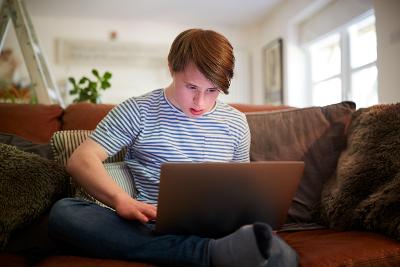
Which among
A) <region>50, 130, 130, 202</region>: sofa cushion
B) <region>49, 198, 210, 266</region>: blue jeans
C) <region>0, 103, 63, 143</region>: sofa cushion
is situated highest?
<region>0, 103, 63, 143</region>: sofa cushion

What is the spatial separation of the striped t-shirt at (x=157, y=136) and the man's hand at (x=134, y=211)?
205 mm

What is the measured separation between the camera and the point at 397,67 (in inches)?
89.4

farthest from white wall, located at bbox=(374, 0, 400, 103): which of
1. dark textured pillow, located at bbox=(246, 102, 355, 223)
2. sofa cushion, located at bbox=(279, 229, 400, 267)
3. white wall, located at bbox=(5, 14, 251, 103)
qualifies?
white wall, located at bbox=(5, 14, 251, 103)

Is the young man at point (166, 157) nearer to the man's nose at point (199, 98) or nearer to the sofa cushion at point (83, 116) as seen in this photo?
the man's nose at point (199, 98)

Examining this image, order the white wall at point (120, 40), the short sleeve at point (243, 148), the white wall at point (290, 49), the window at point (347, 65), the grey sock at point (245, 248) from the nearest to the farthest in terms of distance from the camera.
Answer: the grey sock at point (245, 248) → the short sleeve at point (243, 148) → the window at point (347, 65) → the white wall at point (290, 49) → the white wall at point (120, 40)

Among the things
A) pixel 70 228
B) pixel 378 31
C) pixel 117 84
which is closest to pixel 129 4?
pixel 117 84

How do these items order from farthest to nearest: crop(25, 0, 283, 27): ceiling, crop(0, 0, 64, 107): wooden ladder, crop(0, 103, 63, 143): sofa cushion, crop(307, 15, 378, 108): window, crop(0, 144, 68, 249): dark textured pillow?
1. crop(25, 0, 283, 27): ceiling
2. crop(307, 15, 378, 108): window
3. crop(0, 0, 64, 107): wooden ladder
4. crop(0, 103, 63, 143): sofa cushion
5. crop(0, 144, 68, 249): dark textured pillow

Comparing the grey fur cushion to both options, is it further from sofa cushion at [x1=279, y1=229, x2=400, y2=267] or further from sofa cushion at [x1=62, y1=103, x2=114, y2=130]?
sofa cushion at [x1=62, y1=103, x2=114, y2=130]

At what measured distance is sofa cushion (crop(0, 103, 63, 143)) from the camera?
1376 millimetres

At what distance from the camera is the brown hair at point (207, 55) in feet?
3.11

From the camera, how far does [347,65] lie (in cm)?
303

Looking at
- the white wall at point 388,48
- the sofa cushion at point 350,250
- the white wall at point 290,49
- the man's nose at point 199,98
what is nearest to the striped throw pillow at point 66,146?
the man's nose at point 199,98

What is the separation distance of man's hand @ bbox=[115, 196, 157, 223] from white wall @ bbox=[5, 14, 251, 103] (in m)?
3.47

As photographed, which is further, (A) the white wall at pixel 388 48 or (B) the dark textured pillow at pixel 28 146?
(A) the white wall at pixel 388 48
